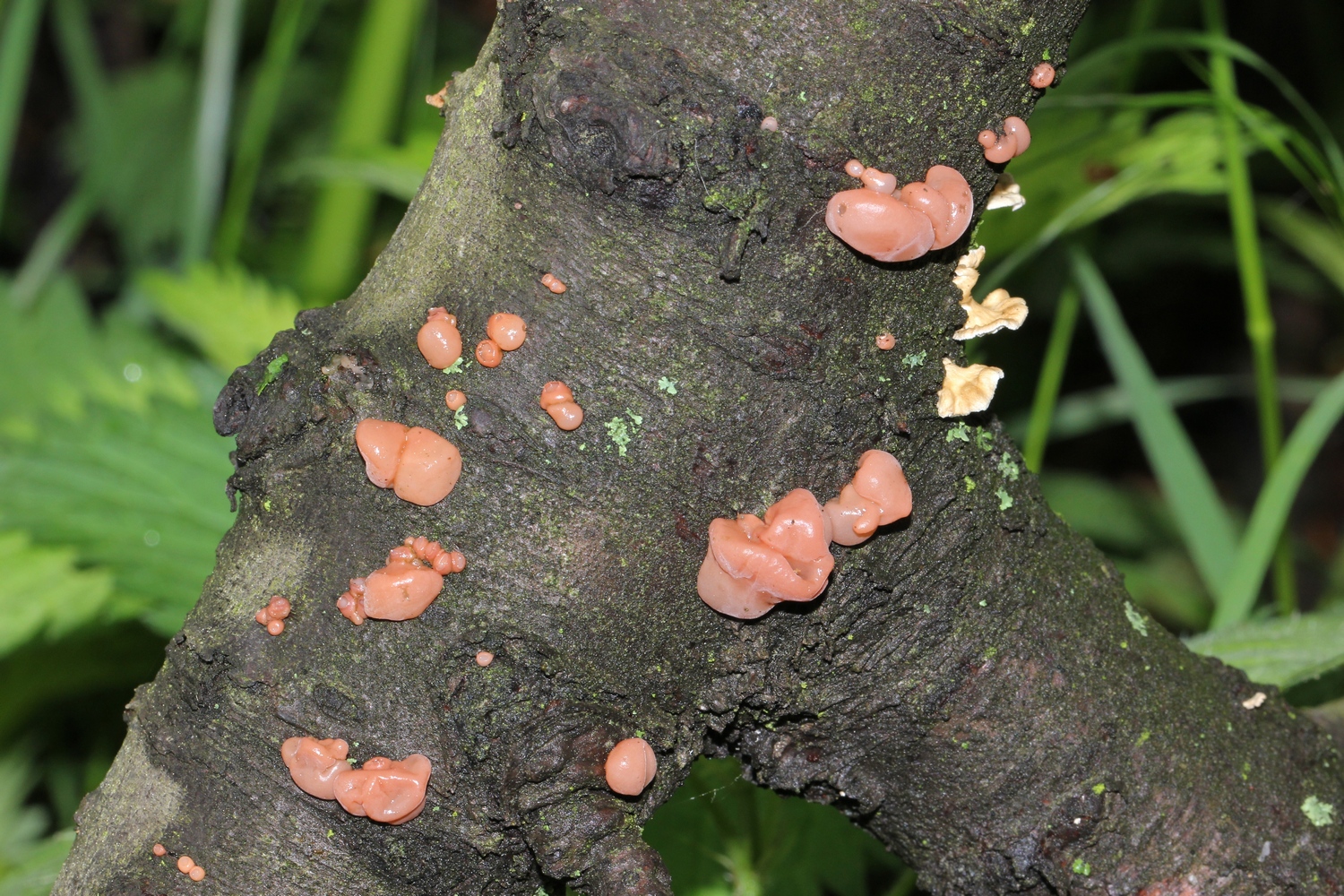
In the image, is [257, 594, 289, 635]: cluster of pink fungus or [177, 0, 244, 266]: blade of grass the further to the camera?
[177, 0, 244, 266]: blade of grass

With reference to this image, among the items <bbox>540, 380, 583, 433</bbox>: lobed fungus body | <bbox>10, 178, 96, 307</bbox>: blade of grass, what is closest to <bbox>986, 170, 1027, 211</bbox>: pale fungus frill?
<bbox>540, 380, 583, 433</bbox>: lobed fungus body

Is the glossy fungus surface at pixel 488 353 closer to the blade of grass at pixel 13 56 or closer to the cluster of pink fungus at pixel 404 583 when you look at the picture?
the cluster of pink fungus at pixel 404 583

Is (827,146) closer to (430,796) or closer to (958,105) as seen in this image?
(958,105)

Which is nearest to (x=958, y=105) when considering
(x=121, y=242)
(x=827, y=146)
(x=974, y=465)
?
(x=827, y=146)

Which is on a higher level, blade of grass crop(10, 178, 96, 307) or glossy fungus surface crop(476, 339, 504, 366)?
glossy fungus surface crop(476, 339, 504, 366)

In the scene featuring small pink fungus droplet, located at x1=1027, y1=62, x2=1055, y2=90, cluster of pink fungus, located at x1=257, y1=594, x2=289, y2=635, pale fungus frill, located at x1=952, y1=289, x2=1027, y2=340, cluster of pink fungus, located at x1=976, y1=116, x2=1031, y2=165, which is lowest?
cluster of pink fungus, located at x1=257, y1=594, x2=289, y2=635

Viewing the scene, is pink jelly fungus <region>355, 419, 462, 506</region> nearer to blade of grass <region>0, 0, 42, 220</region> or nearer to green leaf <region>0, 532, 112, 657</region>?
green leaf <region>0, 532, 112, 657</region>

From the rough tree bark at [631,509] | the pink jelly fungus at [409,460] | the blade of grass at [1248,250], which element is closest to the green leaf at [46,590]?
the rough tree bark at [631,509]
